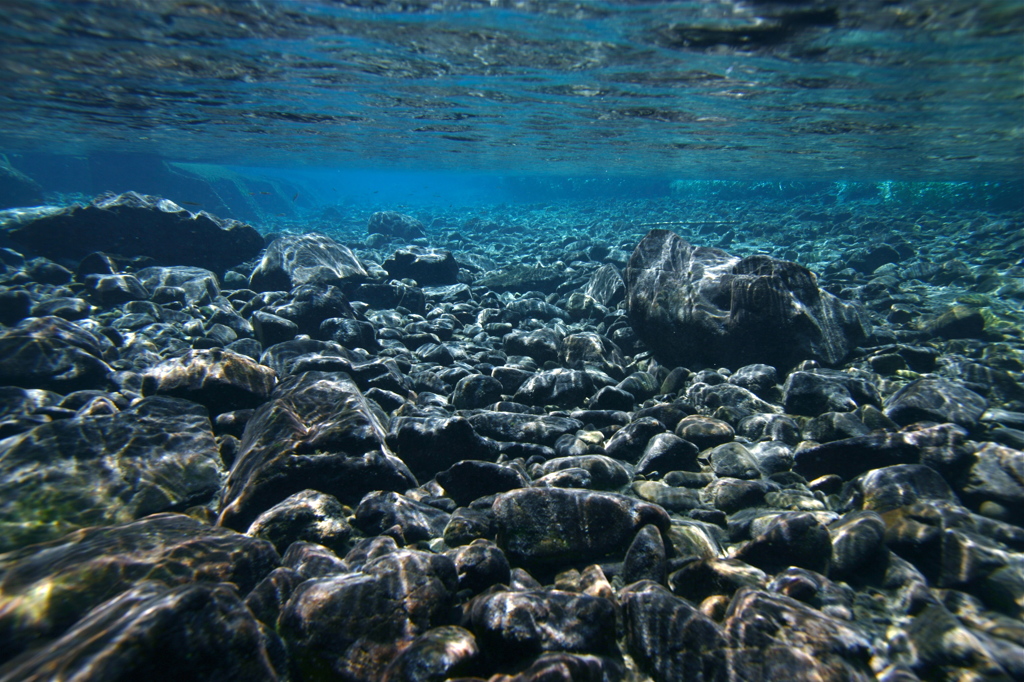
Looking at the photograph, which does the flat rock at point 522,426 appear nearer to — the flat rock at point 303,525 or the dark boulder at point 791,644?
the flat rock at point 303,525

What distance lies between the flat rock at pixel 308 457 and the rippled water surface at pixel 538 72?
27.0 feet

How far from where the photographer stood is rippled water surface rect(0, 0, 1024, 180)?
872 centimetres

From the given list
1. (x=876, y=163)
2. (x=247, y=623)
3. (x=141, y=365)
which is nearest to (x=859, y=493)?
(x=247, y=623)

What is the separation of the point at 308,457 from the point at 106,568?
166 centimetres

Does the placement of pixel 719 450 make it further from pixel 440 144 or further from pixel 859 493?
pixel 440 144

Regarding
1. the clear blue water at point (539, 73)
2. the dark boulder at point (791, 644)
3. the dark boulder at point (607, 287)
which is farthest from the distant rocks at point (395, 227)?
the dark boulder at point (791, 644)

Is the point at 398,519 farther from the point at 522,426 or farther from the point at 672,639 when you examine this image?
the point at 672,639

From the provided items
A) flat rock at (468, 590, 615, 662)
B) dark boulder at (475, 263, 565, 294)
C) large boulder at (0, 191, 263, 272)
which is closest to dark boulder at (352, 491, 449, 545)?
flat rock at (468, 590, 615, 662)

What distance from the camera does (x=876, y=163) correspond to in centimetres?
2677

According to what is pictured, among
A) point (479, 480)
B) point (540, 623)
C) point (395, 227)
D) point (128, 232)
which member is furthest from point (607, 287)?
point (395, 227)

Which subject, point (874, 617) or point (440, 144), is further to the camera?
point (440, 144)

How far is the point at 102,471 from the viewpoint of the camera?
158 inches

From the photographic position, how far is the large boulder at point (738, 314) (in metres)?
7.16

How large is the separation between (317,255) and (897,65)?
16187mm
